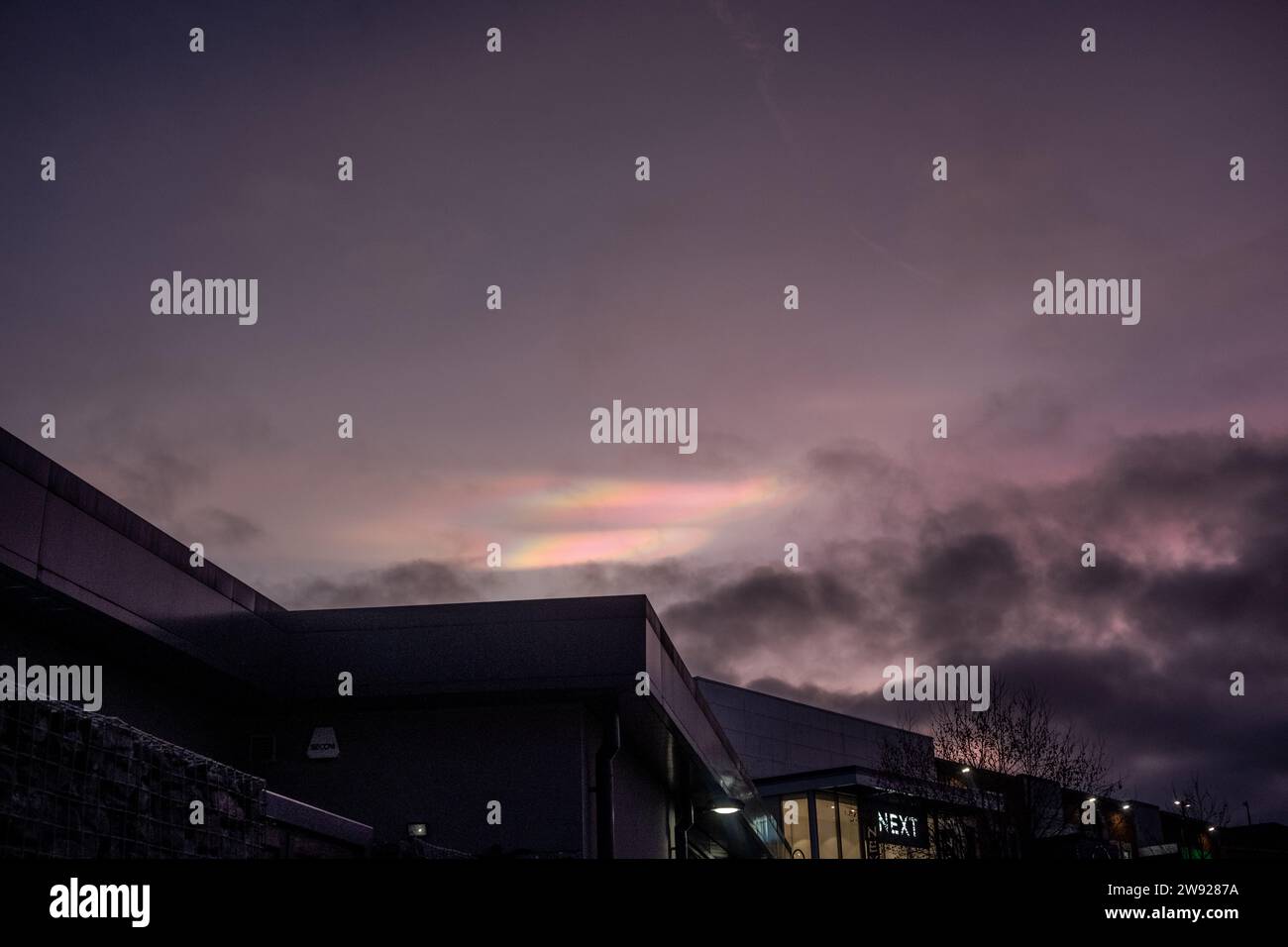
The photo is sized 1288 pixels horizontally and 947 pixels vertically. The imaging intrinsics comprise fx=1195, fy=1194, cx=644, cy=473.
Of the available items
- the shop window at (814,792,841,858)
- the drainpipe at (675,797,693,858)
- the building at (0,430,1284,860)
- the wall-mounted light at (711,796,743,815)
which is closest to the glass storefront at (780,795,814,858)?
the shop window at (814,792,841,858)

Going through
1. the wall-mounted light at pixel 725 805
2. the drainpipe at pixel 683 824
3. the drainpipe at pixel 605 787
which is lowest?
the drainpipe at pixel 683 824

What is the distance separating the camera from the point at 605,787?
60.7 feet

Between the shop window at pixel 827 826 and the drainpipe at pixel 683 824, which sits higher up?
the drainpipe at pixel 683 824

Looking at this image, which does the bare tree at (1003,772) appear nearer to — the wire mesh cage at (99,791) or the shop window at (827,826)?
the shop window at (827,826)

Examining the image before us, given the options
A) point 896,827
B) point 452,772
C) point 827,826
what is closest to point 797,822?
point 827,826

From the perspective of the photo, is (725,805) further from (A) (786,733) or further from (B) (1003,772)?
(A) (786,733)

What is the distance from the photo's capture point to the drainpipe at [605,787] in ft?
60.0

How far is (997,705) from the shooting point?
36.5 meters

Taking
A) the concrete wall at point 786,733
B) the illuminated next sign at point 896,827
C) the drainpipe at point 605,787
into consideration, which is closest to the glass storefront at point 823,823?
the illuminated next sign at point 896,827

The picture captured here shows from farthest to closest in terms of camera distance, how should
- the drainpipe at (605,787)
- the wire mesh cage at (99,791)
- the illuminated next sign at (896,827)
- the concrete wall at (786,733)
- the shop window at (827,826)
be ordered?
the concrete wall at (786,733)
the shop window at (827,826)
the illuminated next sign at (896,827)
the drainpipe at (605,787)
the wire mesh cage at (99,791)

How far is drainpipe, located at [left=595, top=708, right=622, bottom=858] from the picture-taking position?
18281 millimetres
